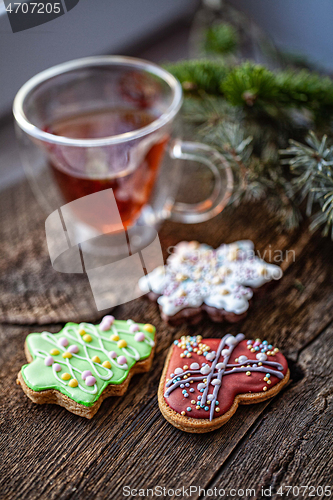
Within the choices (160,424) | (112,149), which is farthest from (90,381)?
(112,149)

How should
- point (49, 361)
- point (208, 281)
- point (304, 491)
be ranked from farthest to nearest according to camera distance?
point (208, 281) → point (49, 361) → point (304, 491)

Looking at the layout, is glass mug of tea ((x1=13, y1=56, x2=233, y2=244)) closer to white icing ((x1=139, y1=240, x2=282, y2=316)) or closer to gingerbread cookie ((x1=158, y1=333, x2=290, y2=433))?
white icing ((x1=139, y1=240, x2=282, y2=316))

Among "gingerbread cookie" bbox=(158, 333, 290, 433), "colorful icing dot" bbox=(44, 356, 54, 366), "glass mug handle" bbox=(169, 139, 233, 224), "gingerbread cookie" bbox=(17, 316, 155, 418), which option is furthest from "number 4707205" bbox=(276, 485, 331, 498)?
"glass mug handle" bbox=(169, 139, 233, 224)

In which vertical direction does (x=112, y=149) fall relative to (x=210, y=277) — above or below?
above

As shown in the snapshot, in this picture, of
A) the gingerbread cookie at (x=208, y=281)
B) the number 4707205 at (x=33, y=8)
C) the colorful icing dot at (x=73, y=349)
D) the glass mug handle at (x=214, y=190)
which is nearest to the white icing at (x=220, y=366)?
the gingerbread cookie at (x=208, y=281)

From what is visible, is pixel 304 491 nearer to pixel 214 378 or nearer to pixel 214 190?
pixel 214 378

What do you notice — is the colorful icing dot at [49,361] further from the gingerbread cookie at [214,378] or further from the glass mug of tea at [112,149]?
the glass mug of tea at [112,149]
